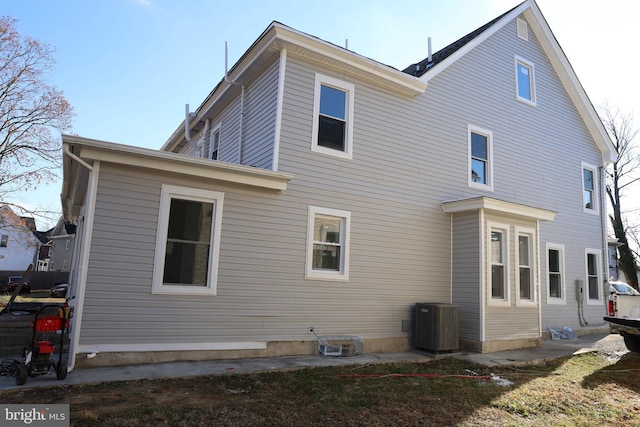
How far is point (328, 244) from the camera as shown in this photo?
8.72 metres

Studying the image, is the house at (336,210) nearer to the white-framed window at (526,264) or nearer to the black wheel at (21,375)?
the white-framed window at (526,264)

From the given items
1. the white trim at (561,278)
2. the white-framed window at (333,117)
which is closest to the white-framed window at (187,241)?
the white-framed window at (333,117)

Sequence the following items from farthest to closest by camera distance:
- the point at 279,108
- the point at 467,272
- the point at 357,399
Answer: the point at 467,272 < the point at 279,108 < the point at 357,399

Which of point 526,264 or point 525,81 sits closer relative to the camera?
point 526,264

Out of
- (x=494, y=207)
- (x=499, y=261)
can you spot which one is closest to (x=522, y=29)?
(x=494, y=207)

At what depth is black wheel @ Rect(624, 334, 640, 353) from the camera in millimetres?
9339

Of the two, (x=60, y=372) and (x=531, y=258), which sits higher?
(x=531, y=258)

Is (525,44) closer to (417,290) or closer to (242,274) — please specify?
(417,290)

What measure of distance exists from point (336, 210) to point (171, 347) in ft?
13.3

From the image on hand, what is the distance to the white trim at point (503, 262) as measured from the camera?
9594 mm

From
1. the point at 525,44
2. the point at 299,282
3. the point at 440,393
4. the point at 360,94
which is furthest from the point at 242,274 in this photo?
the point at 525,44

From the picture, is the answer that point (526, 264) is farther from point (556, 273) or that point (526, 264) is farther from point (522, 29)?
point (522, 29)

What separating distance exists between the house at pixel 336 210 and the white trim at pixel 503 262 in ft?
0.16

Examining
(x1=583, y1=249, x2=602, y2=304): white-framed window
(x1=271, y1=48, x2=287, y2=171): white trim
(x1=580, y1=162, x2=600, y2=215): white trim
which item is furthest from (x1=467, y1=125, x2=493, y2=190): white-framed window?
(x1=271, y1=48, x2=287, y2=171): white trim
